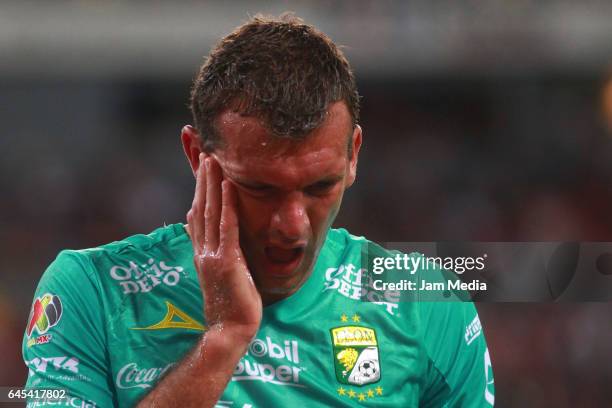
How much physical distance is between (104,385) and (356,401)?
71 centimetres

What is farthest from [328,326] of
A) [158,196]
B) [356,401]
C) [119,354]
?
[158,196]

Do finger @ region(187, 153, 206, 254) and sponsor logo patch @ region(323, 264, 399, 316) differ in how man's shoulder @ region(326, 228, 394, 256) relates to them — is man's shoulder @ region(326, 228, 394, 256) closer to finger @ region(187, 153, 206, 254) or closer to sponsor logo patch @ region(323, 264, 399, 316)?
sponsor logo patch @ region(323, 264, 399, 316)

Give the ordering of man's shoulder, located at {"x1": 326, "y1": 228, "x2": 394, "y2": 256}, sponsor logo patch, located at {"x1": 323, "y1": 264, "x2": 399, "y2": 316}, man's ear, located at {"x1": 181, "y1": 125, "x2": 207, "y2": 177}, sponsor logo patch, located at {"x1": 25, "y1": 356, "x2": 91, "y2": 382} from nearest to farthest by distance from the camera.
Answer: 1. sponsor logo patch, located at {"x1": 25, "y1": 356, "x2": 91, "y2": 382}
2. man's ear, located at {"x1": 181, "y1": 125, "x2": 207, "y2": 177}
3. sponsor logo patch, located at {"x1": 323, "y1": 264, "x2": 399, "y2": 316}
4. man's shoulder, located at {"x1": 326, "y1": 228, "x2": 394, "y2": 256}

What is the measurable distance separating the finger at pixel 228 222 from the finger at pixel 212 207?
3 cm

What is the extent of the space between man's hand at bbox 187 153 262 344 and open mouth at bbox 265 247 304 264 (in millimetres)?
84

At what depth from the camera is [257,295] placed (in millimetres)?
1981

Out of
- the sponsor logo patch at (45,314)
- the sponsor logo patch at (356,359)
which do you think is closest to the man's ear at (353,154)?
the sponsor logo patch at (356,359)

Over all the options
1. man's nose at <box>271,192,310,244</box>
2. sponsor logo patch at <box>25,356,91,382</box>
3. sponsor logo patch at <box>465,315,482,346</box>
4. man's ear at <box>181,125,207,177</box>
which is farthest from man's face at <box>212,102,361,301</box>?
sponsor logo patch at <box>465,315,482,346</box>

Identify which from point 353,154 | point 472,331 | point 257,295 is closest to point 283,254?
point 257,295

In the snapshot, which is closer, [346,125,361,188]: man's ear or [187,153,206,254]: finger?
[187,153,206,254]: finger

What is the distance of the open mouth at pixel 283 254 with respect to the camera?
6.58 feet

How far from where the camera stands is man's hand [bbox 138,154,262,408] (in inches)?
73.4

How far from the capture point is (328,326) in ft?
7.45

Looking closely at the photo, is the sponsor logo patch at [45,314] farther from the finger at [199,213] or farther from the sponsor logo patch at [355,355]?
the sponsor logo patch at [355,355]
